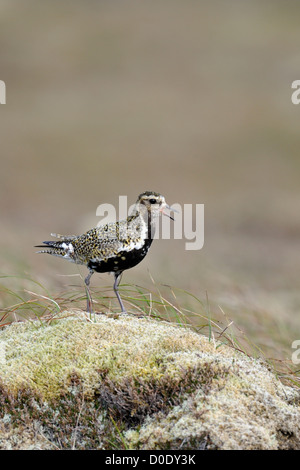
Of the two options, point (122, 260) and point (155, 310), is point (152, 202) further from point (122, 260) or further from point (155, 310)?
point (155, 310)

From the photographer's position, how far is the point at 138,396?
3217 mm

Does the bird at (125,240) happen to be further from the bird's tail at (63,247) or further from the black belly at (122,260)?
the bird's tail at (63,247)

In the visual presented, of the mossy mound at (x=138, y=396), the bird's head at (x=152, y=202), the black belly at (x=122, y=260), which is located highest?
the bird's head at (x=152, y=202)

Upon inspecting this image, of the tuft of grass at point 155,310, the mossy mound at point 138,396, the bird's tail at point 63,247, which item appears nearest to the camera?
the mossy mound at point 138,396

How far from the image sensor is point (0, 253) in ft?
23.9

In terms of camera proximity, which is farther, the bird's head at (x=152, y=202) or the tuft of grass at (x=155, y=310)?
the bird's head at (x=152, y=202)

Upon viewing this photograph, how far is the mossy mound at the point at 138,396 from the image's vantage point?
3.02m

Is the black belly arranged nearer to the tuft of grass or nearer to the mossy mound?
the tuft of grass

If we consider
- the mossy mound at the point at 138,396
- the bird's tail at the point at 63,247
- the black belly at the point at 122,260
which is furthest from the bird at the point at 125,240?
the mossy mound at the point at 138,396

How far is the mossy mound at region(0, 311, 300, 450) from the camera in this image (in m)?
3.02

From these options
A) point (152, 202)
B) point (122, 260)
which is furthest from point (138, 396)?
point (152, 202)

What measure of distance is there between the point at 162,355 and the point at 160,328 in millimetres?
437
